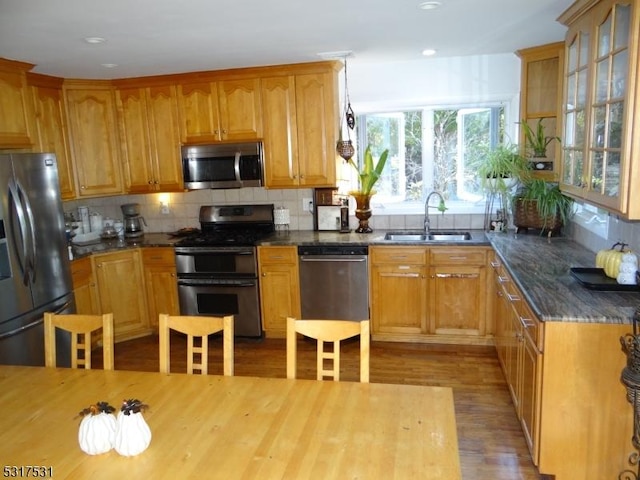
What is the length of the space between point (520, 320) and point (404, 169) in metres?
2.27

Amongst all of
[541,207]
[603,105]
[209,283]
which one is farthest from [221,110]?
[603,105]

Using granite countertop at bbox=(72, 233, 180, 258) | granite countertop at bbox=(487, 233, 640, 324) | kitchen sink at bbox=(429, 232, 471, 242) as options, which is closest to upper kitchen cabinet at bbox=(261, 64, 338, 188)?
kitchen sink at bbox=(429, 232, 471, 242)

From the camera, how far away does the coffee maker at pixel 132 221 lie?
16.0ft

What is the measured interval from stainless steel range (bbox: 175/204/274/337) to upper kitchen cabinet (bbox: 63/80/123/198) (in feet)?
3.18

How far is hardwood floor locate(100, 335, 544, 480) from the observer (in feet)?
8.61

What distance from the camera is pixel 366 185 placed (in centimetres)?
437

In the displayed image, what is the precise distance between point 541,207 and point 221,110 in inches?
111

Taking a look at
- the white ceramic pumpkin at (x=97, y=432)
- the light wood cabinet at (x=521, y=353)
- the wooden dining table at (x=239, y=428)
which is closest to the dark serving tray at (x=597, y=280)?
the light wood cabinet at (x=521, y=353)

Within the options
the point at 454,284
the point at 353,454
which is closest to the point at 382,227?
the point at 454,284

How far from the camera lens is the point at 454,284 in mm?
4012

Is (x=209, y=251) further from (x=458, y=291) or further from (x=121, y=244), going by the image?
(x=458, y=291)

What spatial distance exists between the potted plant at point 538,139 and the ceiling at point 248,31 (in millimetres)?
612

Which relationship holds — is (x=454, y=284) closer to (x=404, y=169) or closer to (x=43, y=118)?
(x=404, y=169)

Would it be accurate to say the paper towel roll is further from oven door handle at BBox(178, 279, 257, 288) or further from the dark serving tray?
the dark serving tray
